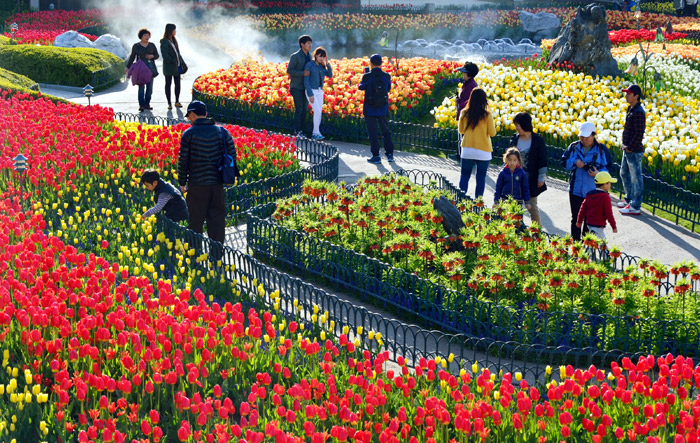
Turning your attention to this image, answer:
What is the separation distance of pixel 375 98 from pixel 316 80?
200 cm

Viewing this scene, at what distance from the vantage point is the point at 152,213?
32.4 ft

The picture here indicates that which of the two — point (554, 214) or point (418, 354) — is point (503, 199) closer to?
point (554, 214)

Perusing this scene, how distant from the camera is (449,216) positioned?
955cm

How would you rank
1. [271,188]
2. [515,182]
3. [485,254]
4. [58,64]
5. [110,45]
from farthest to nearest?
[110,45] < [58,64] < [271,188] < [515,182] < [485,254]

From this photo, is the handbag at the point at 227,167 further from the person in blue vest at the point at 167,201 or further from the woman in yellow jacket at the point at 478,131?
the woman in yellow jacket at the point at 478,131

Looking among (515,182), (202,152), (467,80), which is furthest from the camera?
(467,80)

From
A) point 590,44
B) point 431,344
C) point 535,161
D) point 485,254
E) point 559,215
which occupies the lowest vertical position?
point 431,344

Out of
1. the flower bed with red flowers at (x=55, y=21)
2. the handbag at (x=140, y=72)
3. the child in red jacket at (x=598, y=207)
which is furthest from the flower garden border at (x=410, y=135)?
the flower bed with red flowers at (x=55, y=21)

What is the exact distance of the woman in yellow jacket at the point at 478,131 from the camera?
11648 mm

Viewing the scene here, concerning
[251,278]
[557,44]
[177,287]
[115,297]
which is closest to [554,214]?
[251,278]

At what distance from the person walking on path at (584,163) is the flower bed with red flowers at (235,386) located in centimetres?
348

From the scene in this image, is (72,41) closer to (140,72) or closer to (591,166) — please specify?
(140,72)

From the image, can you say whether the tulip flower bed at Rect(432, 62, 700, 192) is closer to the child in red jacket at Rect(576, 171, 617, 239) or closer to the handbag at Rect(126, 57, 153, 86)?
the child in red jacket at Rect(576, 171, 617, 239)

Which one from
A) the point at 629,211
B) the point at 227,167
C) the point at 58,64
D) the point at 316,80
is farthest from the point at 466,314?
the point at 58,64
